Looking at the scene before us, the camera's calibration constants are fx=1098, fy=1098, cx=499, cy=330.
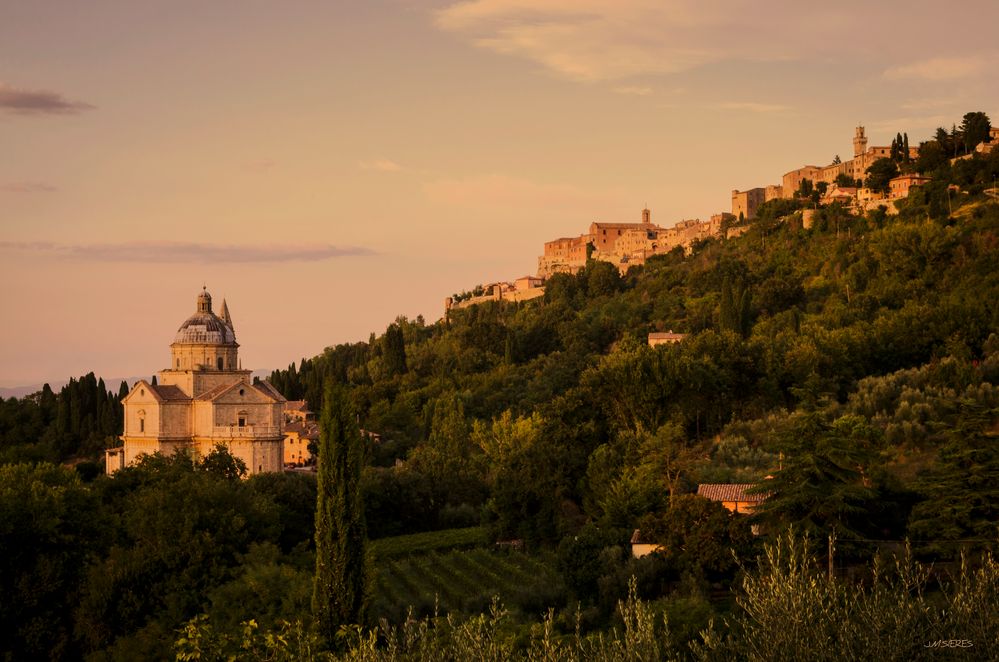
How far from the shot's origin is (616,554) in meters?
24.5

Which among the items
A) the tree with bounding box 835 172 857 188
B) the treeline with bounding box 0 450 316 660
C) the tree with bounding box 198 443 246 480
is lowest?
the treeline with bounding box 0 450 316 660

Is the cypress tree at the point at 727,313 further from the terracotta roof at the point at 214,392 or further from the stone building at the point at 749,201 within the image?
the stone building at the point at 749,201

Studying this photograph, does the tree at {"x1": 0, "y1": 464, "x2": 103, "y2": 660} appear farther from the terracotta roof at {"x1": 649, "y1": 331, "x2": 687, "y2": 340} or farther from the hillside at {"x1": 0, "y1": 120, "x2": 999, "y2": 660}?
the terracotta roof at {"x1": 649, "y1": 331, "x2": 687, "y2": 340}

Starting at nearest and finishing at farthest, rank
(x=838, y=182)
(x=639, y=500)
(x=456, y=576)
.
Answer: (x=639, y=500) < (x=456, y=576) < (x=838, y=182)

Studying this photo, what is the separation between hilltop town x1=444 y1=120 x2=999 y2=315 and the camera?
68.9m

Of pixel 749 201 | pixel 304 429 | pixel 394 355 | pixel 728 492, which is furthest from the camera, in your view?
pixel 749 201

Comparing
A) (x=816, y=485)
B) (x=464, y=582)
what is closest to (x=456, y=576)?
(x=464, y=582)

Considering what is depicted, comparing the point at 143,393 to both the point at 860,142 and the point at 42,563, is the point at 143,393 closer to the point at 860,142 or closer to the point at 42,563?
the point at 42,563

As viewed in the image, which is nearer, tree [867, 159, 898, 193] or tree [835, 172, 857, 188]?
tree [867, 159, 898, 193]

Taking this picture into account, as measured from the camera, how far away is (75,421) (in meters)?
63.4

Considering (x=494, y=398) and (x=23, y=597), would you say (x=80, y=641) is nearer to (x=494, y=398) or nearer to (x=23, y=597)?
(x=23, y=597)

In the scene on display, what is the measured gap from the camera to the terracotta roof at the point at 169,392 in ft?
156

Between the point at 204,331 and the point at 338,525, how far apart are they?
107 feet
